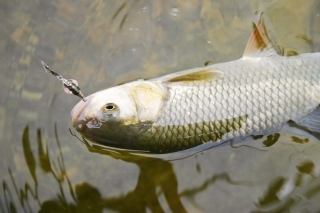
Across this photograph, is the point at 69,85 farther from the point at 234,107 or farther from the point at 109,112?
the point at 234,107

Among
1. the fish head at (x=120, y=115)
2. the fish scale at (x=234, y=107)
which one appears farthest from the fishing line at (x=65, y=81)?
the fish scale at (x=234, y=107)

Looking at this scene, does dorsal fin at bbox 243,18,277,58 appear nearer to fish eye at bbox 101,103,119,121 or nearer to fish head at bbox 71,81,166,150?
fish head at bbox 71,81,166,150

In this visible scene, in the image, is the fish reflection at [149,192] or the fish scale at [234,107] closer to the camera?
the fish scale at [234,107]

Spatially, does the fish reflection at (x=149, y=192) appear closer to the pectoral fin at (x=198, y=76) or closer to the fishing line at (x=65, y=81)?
the fishing line at (x=65, y=81)

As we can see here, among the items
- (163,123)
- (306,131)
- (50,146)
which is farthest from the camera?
(50,146)

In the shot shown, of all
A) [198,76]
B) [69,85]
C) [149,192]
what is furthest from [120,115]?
[149,192]

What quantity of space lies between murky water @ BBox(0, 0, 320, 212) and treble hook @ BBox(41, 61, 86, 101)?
68 millimetres

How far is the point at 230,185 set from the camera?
3096mm

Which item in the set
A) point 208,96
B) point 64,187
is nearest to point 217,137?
point 208,96

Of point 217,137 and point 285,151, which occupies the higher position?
point 217,137

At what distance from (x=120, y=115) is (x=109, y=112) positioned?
0.28 feet

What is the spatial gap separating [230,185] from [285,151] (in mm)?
517

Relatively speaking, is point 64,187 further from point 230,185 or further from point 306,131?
point 306,131

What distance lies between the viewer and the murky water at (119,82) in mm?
3086
